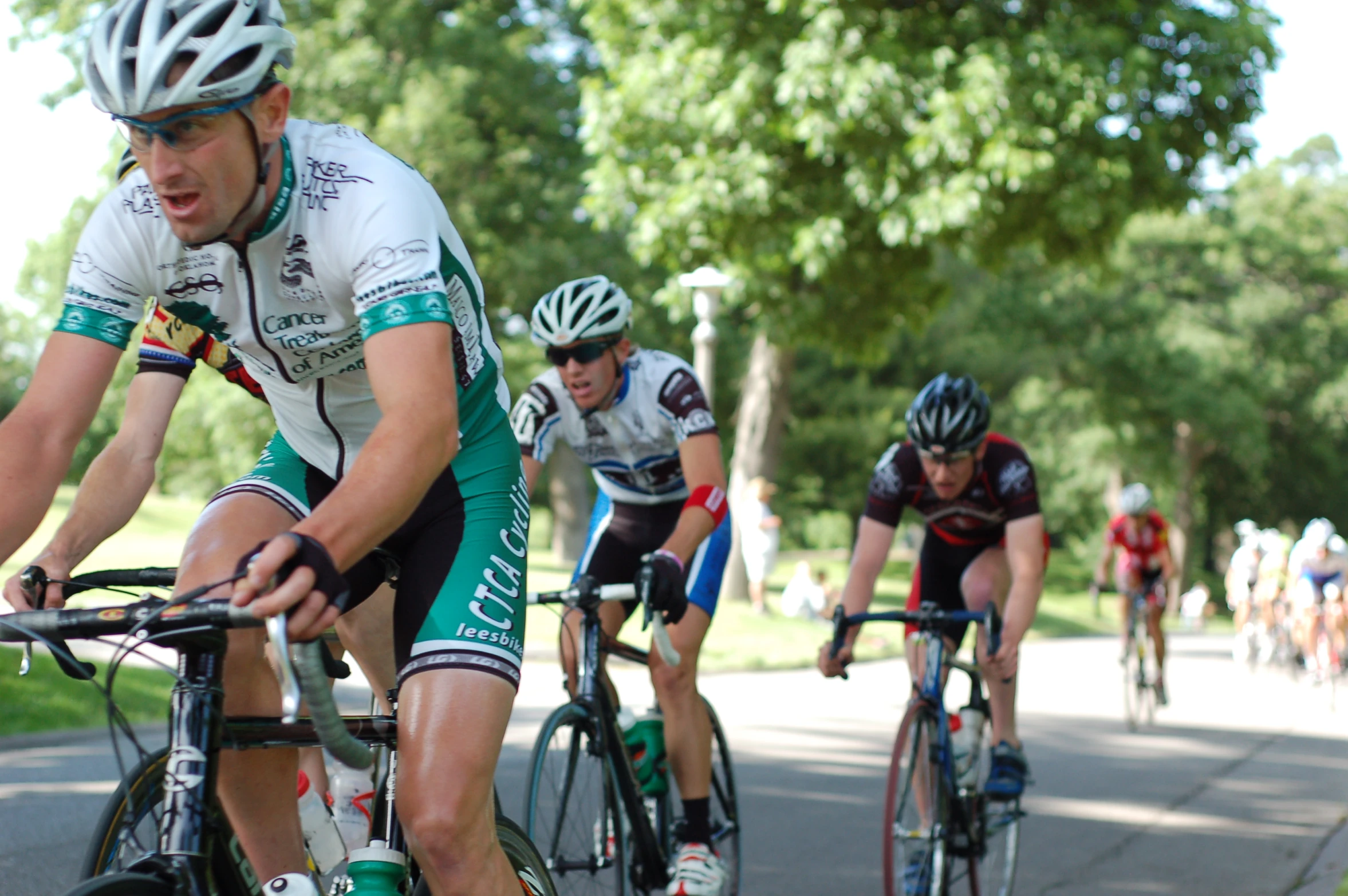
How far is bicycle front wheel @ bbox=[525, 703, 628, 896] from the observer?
4.39 m

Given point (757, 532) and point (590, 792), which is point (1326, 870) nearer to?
point (590, 792)

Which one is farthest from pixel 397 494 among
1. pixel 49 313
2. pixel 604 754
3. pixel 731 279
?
pixel 49 313

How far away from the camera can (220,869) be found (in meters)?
2.21

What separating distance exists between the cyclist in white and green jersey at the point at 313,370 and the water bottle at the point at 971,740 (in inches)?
120

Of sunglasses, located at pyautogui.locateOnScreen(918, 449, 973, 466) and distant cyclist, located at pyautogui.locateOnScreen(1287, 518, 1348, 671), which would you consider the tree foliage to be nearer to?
distant cyclist, located at pyautogui.locateOnScreen(1287, 518, 1348, 671)

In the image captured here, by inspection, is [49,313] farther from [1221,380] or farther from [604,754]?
[604,754]

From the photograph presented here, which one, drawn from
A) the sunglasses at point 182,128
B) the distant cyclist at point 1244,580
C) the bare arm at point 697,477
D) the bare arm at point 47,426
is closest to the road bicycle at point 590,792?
the bare arm at point 697,477

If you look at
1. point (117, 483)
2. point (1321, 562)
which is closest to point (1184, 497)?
point (1321, 562)

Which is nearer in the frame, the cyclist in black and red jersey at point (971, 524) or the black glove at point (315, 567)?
the black glove at point (315, 567)

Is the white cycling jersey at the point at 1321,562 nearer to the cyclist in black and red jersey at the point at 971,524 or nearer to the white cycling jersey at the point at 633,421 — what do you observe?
the cyclist in black and red jersey at the point at 971,524

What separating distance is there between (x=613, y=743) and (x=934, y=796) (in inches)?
49.9

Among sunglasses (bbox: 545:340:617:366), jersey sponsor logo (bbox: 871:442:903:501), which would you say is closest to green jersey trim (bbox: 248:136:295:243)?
sunglasses (bbox: 545:340:617:366)

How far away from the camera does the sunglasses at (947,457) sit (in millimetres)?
5543

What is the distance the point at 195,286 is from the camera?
2611mm
